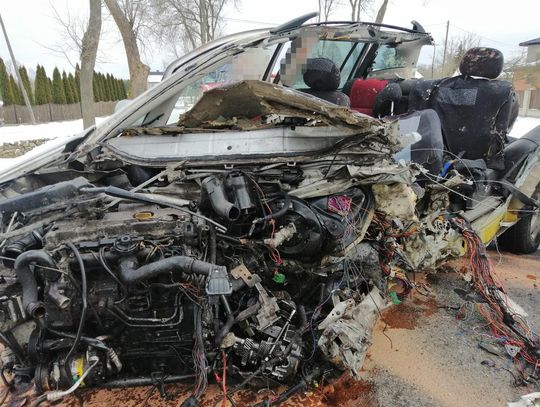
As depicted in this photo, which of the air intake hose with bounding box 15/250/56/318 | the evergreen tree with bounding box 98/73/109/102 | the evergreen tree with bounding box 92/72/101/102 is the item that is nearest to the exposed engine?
the air intake hose with bounding box 15/250/56/318

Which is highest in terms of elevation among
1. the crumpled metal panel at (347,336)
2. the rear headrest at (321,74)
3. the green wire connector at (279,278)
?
the rear headrest at (321,74)

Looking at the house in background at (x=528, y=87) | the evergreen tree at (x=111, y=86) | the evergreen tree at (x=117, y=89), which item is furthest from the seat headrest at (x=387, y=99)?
the evergreen tree at (x=117, y=89)

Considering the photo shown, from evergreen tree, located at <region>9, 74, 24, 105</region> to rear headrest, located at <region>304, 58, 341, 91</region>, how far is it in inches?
903

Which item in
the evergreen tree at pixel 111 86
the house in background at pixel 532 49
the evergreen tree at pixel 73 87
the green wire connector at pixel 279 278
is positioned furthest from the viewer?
the evergreen tree at pixel 111 86

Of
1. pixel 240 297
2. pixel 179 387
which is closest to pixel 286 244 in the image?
pixel 240 297

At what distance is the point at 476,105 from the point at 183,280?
350 cm

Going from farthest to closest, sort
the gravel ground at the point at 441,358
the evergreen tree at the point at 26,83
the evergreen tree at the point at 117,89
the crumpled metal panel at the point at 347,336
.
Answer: the evergreen tree at the point at 117,89
the evergreen tree at the point at 26,83
the gravel ground at the point at 441,358
the crumpled metal panel at the point at 347,336

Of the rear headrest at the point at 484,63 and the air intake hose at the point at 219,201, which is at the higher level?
the rear headrest at the point at 484,63

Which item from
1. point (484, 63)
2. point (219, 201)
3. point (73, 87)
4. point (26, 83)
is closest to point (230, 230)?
point (219, 201)

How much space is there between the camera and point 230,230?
2.66m

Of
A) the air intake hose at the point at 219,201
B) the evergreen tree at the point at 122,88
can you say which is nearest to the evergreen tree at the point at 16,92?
the evergreen tree at the point at 122,88

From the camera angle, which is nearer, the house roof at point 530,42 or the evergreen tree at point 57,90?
the evergreen tree at point 57,90

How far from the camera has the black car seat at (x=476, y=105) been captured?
3.97 m

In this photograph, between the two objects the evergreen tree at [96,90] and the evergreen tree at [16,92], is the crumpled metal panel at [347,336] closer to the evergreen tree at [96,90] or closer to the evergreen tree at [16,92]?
the evergreen tree at [16,92]
